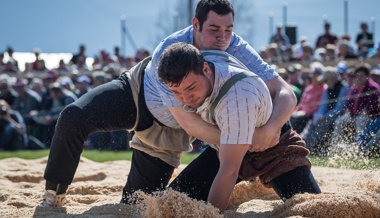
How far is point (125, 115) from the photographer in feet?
11.4

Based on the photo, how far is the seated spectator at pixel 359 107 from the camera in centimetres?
550

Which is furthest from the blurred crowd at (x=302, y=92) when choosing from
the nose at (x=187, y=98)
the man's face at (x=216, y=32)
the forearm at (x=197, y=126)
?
the nose at (x=187, y=98)

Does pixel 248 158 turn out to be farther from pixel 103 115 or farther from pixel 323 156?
pixel 323 156

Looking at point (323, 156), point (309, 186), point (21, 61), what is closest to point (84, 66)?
point (21, 61)

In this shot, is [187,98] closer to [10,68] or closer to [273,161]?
[273,161]

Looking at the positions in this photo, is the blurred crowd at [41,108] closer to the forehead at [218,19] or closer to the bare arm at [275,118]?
the forehead at [218,19]

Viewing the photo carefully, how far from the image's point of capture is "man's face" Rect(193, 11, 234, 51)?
3174 mm

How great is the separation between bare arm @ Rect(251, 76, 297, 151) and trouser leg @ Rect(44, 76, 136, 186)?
3.43 ft

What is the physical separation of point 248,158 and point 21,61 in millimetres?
12281

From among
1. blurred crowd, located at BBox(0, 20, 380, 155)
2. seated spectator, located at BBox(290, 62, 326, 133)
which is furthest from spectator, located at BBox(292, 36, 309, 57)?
seated spectator, located at BBox(290, 62, 326, 133)

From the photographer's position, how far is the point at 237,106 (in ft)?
8.30

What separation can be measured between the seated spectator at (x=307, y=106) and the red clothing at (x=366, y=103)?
0.93 meters

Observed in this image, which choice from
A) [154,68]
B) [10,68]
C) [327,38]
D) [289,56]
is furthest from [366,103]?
[10,68]

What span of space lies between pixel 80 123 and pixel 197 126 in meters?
0.91
